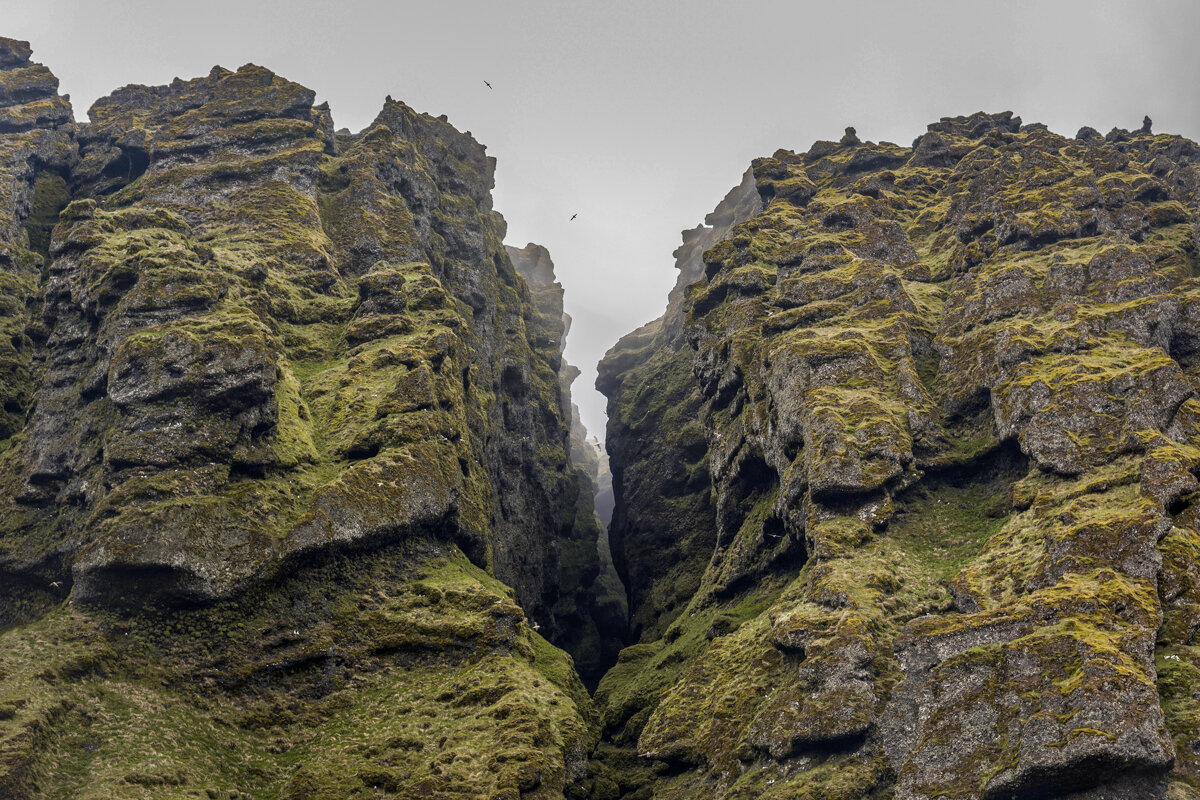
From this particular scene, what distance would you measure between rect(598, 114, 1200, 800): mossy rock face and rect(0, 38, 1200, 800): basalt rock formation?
32cm

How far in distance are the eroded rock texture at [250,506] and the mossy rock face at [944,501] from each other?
1832 centimetres

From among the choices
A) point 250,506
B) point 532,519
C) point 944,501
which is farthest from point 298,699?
point 532,519

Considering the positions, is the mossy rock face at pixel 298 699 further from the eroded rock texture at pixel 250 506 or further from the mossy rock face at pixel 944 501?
the mossy rock face at pixel 944 501

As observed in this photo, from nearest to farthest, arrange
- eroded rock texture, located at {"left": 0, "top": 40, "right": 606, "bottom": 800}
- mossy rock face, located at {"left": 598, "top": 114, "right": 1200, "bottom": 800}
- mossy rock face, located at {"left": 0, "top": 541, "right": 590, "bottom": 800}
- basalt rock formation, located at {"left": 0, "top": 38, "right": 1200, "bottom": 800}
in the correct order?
1. mossy rock face, located at {"left": 598, "top": 114, "right": 1200, "bottom": 800}
2. mossy rock face, located at {"left": 0, "top": 541, "right": 590, "bottom": 800}
3. basalt rock formation, located at {"left": 0, "top": 38, "right": 1200, "bottom": 800}
4. eroded rock texture, located at {"left": 0, "top": 40, "right": 606, "bottom": 800}

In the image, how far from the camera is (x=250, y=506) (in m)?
56.4

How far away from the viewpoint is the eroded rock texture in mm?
45531

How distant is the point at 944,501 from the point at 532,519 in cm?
6931

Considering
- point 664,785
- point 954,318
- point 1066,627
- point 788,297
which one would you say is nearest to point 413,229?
point 788,297

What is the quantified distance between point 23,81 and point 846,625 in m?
161

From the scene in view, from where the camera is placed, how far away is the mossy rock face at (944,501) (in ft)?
126

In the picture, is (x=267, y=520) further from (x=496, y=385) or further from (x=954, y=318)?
(x=954, y=318)

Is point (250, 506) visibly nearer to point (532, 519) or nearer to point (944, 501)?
point (944, 501)

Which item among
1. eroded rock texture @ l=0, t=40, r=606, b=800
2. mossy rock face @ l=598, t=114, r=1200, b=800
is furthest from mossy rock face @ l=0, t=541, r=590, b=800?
mossy rock face @ l=598, t=114, r=1200, b=800

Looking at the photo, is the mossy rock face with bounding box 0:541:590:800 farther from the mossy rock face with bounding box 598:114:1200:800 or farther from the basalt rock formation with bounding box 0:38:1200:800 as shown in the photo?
the mossy rock face with bounding box 598:114:1200:800
